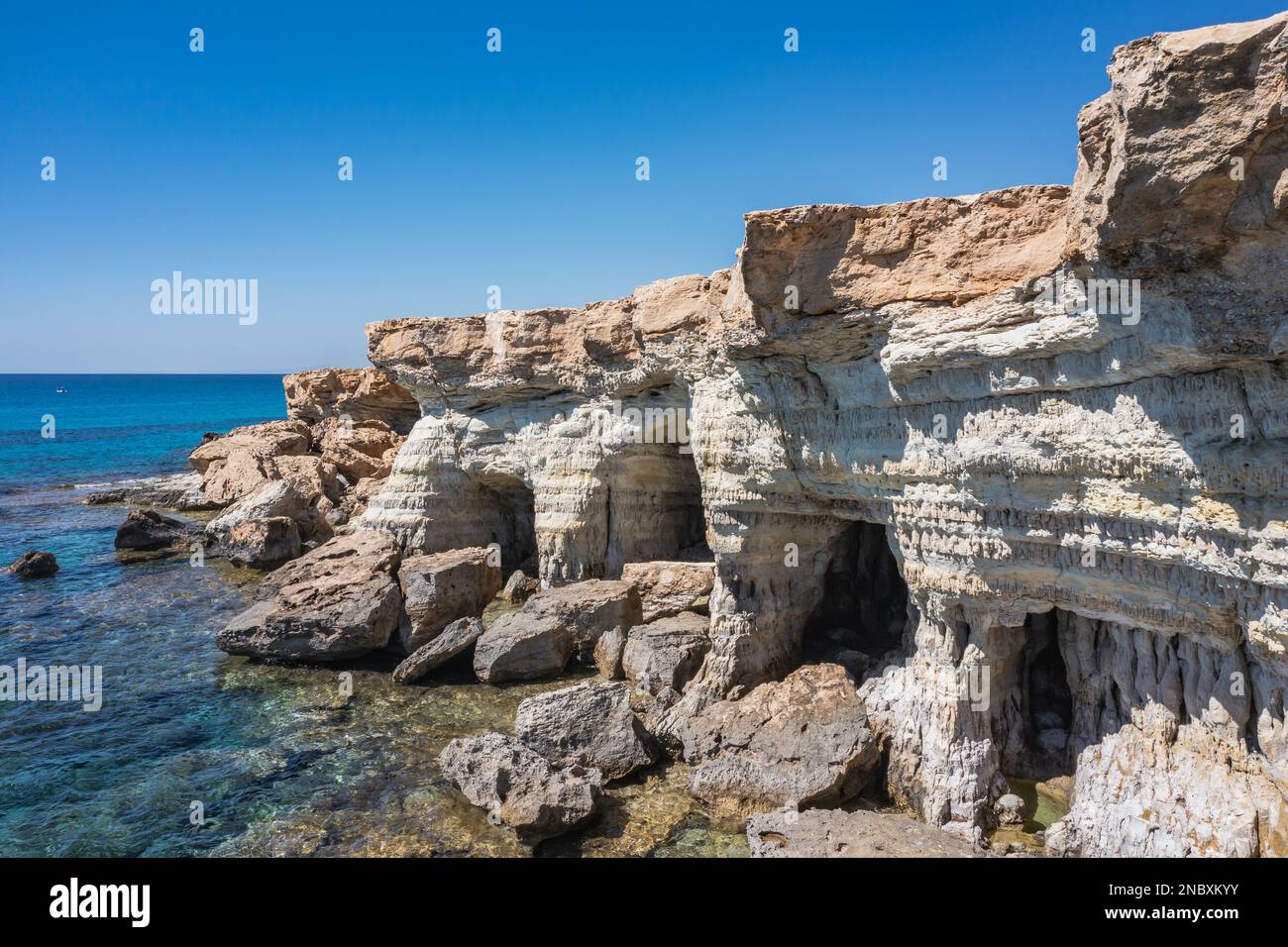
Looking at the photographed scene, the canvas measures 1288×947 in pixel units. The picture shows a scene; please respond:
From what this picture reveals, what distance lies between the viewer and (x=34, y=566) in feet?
72.0

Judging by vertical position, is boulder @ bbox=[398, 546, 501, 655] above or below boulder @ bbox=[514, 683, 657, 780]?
above

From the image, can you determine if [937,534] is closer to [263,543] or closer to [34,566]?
[263,543]

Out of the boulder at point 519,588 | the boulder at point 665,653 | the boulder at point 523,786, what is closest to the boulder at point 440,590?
the boulder at point 519,588

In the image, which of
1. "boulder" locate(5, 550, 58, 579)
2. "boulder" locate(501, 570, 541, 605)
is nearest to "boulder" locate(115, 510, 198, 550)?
"boulder" locate(5, 550, 58, 579)

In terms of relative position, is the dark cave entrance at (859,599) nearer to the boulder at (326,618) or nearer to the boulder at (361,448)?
the boulder at (326,618)

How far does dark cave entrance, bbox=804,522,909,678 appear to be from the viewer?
12531 millimetres

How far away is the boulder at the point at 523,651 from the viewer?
13.5m

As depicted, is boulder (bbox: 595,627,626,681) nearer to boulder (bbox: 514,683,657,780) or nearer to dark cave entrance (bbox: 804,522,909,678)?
boulder (bbox: 514,683,657,780)

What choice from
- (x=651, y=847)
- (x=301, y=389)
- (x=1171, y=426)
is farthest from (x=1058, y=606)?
(x=301, y=389)

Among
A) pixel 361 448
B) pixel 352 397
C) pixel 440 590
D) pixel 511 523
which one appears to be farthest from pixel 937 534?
pixel 352 397

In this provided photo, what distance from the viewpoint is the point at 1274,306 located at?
619 cm

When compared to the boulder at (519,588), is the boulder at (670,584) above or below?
above

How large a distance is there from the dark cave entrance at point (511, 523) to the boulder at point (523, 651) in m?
5.41

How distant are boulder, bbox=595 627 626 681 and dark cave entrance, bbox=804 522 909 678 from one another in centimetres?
295
